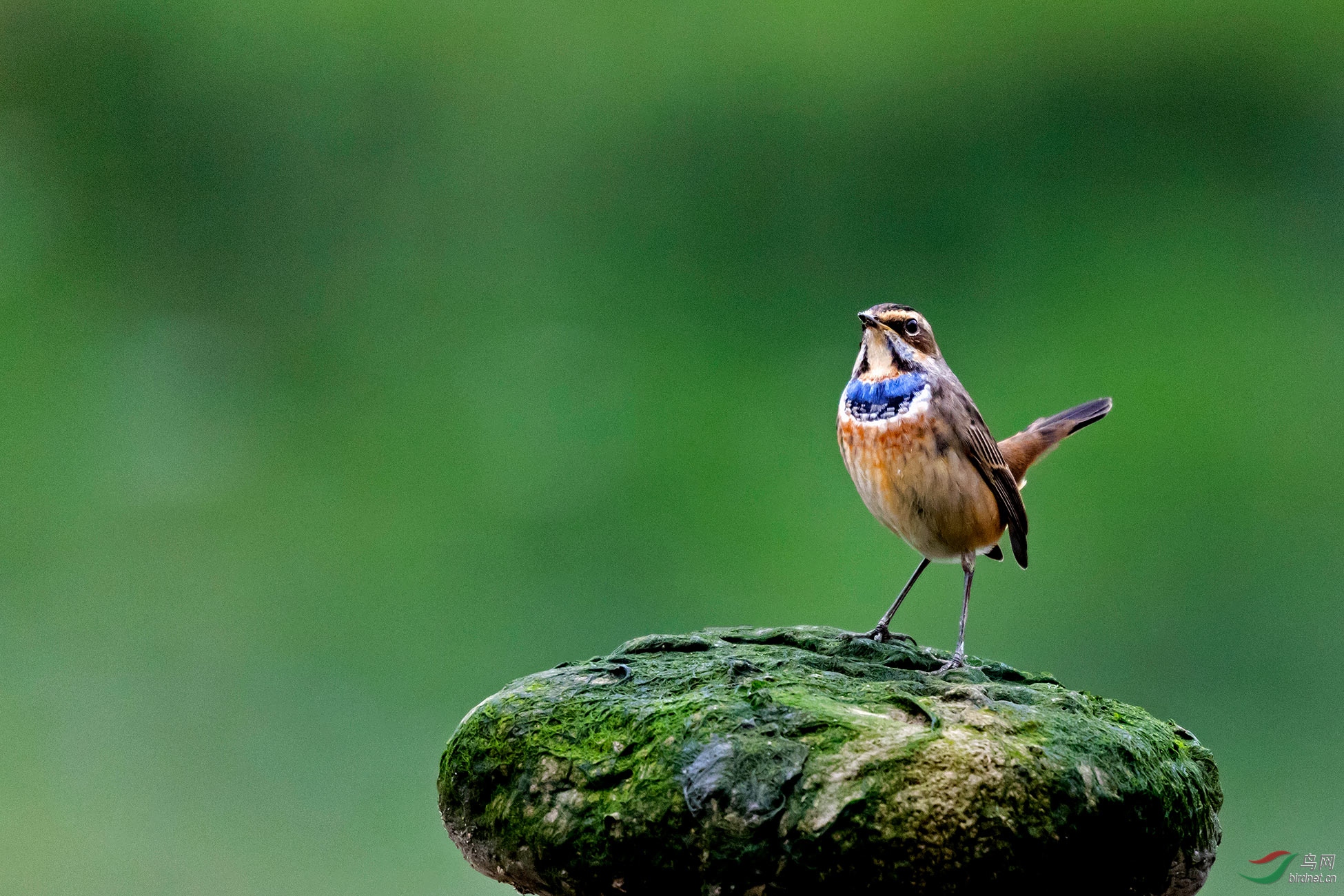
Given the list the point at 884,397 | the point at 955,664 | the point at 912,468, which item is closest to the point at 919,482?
the point at 912,468

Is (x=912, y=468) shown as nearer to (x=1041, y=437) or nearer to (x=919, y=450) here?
Result: (x=919, y=450)

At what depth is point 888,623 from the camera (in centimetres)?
410

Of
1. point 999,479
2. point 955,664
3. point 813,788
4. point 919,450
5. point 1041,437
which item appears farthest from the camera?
point 1041,437

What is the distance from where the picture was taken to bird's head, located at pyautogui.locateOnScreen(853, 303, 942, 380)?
13.0 feet

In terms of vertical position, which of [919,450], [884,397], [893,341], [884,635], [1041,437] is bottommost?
[884,635]

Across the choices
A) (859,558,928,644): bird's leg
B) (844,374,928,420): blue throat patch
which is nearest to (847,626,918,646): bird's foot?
(859,558,928,644): bird's leg

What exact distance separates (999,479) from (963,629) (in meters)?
0.51

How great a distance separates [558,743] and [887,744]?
823 mm

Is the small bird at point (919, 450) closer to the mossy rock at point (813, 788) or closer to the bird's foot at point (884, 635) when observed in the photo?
the bird's foot at point (884, 635)

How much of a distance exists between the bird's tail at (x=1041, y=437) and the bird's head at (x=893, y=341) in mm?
656

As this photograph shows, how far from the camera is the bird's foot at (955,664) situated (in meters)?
3.69

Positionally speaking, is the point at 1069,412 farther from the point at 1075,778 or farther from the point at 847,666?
the point at 1075,778

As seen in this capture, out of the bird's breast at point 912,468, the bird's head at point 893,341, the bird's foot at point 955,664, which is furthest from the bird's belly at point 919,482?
the bird's foot at point 955,664

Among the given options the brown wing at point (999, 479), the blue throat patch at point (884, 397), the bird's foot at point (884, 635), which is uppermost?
the blue throat patch at point (884, 397)
